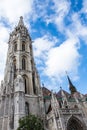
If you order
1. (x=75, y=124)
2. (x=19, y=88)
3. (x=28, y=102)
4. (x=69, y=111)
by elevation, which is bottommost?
(x=75, y=124)

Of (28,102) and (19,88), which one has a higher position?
(19,88)

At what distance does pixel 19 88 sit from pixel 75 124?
10103mm

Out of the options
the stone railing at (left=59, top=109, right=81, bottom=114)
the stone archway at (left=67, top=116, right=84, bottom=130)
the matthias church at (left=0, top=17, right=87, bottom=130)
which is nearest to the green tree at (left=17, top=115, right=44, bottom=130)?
the matthias church at (left=0, top=17, right=87, bottom=130)

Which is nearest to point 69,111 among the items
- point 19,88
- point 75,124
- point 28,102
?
point 75,124

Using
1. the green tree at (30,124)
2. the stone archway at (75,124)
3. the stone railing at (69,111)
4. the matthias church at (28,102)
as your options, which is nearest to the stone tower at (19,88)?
the matthias church at (28,102)

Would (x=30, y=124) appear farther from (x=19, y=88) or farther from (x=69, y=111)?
(x=19, y=88)

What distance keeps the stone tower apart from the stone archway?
14.7 ft

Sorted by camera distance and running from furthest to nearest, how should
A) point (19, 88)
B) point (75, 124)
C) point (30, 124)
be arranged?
point (19, 88) < point (75, 124) < point (30, 124)

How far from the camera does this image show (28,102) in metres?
22.6

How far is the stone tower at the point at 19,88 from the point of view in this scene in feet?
63.5

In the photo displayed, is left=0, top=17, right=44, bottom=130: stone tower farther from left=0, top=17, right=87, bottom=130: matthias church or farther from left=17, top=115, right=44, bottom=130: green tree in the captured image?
left=17, top=115, right=44, bottom=130: green tree

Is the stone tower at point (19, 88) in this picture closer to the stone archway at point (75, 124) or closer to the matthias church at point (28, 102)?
the matthias church at point (28, 102)

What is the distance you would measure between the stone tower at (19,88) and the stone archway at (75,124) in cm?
448

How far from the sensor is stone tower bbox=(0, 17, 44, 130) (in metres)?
19.3
